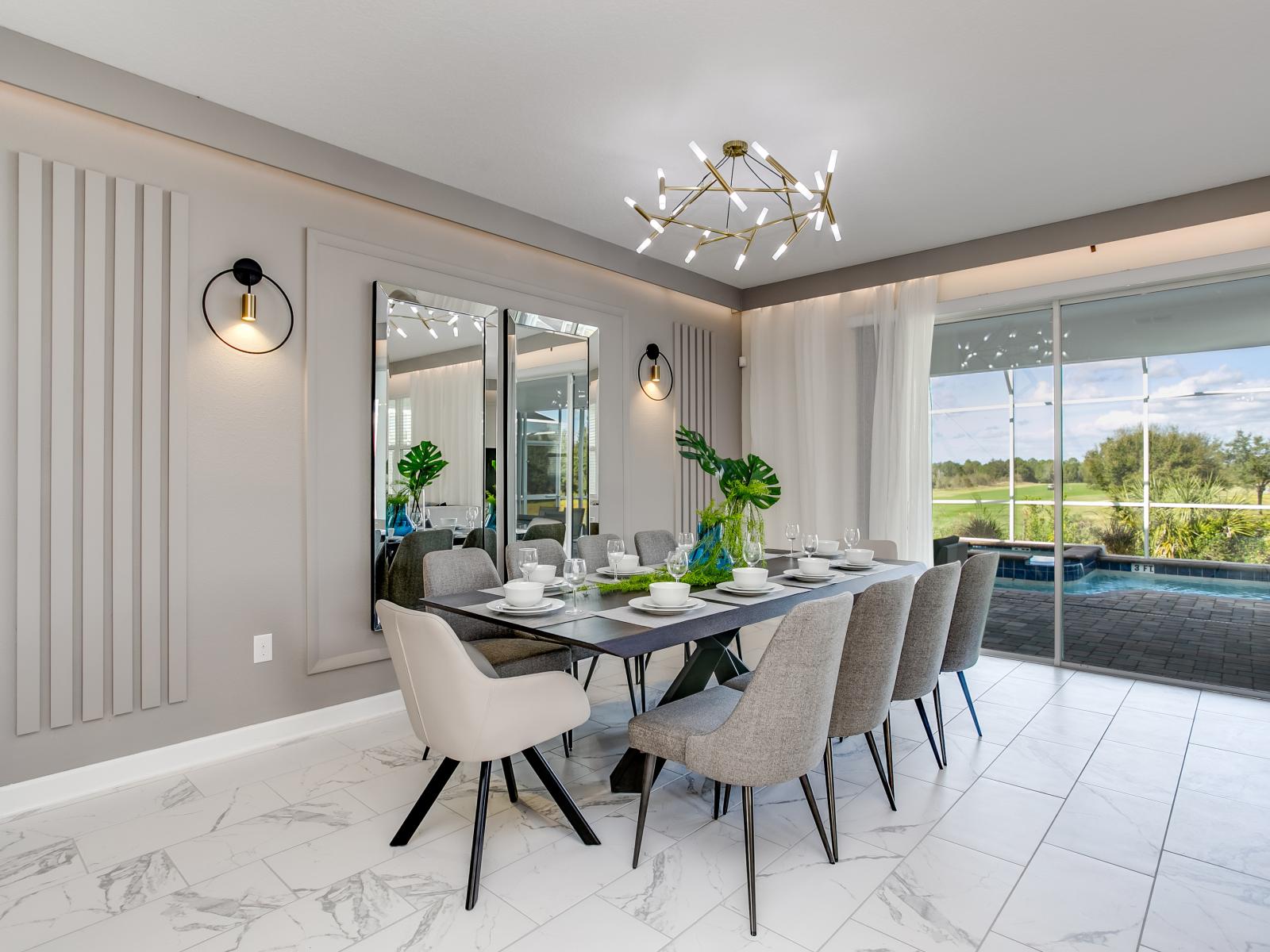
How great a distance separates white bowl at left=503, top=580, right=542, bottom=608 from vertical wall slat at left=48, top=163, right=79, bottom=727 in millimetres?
1717

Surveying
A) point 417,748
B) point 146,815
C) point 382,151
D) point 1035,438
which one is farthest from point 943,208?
point 146,815

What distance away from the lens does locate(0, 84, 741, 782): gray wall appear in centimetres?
253

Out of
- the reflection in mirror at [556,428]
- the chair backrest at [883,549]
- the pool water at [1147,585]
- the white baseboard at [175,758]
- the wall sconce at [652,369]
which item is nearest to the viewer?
the white baseboard at [175,758]

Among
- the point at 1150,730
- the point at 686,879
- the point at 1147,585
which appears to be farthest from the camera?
the point at 1147,585

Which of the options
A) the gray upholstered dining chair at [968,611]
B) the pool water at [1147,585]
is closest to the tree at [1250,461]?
the pool water at [1147,585]

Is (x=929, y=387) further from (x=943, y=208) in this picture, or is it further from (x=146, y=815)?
(x=146, y=815)

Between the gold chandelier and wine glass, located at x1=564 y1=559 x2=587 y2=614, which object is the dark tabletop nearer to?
wine glass, located at x1=564 y1=559 x2=587 y2=614

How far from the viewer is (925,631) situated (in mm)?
2572

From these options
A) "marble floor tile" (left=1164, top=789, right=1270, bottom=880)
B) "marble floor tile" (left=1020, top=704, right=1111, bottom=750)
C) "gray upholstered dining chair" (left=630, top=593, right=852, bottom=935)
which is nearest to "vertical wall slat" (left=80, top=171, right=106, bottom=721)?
"gray upholstered dining chair" (left=630, top=593, right=852, bottom=935)

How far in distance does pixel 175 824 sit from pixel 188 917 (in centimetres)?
63

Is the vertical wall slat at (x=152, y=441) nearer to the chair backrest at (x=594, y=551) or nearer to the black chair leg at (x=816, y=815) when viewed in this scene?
the chair backrest at (x=594, y=551)

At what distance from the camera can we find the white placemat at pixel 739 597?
248 centimetres

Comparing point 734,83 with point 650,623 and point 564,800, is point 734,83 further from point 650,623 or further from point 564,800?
point 564,800

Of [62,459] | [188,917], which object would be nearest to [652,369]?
[62,459]
